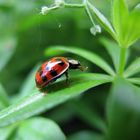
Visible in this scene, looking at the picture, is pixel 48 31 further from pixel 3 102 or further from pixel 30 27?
pixel 3 102

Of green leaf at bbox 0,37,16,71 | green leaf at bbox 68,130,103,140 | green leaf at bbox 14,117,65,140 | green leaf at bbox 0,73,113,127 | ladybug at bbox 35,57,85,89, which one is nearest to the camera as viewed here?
green leaf at bbox 0,73,113,127

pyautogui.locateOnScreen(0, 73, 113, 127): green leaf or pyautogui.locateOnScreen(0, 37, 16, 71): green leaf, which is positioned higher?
pyautogui.locateOnScreen(0, 73, 113, 127): green leaf

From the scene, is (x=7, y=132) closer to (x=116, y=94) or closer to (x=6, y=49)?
(x=116, y=94)

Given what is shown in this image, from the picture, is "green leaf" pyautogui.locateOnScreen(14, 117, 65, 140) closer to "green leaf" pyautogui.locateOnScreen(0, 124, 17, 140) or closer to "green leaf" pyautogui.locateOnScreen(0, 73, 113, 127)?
"green leaf" pyautogui.locateOnScreen(0, 124, 17, 140)

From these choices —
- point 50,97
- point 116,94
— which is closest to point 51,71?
point 50,97

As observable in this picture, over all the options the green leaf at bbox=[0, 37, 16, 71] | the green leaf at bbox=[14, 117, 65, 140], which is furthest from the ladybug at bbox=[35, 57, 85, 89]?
the green leaf at bbox=[0, 37, 16, 71]

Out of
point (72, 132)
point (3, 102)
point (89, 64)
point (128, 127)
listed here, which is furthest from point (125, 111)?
point (89, 64)
